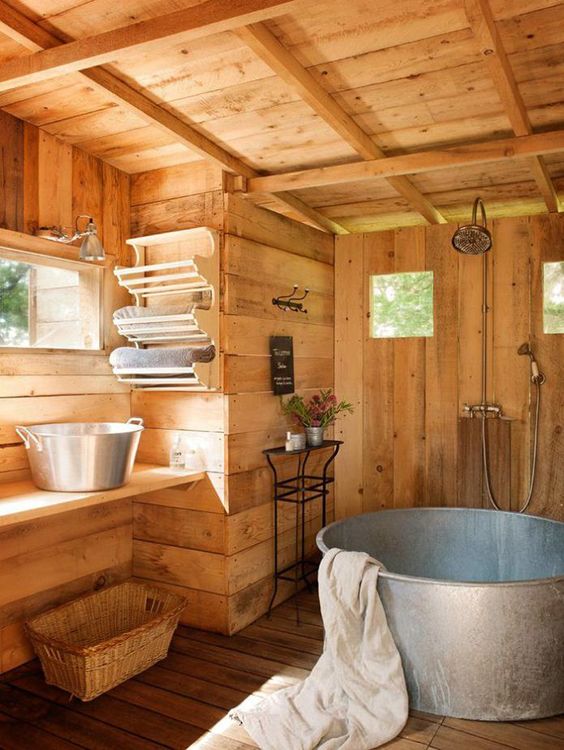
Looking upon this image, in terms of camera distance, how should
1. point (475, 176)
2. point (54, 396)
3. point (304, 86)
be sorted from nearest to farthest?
point (304, 86)
point (54, 396)
point (475, 176)

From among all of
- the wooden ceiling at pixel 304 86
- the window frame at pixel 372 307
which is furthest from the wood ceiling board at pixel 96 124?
the window frame at pixel 372 307

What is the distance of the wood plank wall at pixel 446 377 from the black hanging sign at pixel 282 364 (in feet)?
2.00

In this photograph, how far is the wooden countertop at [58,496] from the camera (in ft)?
6.93

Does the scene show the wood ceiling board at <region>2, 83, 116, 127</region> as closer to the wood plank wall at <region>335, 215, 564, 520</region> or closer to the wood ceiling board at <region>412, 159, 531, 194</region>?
the wood ceiling board at <region>412, 159, 531, 194</region>

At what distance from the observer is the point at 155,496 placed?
10.4 ft

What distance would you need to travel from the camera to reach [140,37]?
72.5 inches

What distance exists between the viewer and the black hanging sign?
327 cm

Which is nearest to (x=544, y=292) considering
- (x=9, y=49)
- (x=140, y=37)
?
(x=140, y=37)

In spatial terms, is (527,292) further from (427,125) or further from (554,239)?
(427,125)

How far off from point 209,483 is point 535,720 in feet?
5.34

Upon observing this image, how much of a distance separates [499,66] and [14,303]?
2.06m

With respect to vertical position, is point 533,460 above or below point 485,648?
above

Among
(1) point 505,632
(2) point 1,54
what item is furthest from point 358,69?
(1) point 505,632

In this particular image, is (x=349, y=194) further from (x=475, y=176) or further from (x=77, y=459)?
(x=77, y=459)
